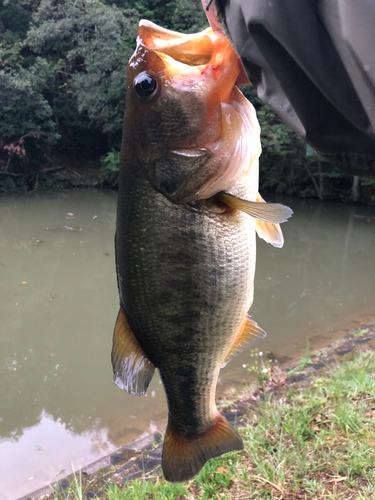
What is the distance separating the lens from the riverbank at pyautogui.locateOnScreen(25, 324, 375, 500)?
232 centimetres

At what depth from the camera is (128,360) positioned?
131 centimetres

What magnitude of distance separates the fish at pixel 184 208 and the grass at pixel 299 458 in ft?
4.94

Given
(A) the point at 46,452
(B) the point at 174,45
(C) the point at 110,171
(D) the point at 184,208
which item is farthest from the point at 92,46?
(D) the point at 184,208

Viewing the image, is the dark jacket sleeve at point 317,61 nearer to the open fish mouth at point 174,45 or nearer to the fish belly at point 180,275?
the open fish mouth at point 174,45

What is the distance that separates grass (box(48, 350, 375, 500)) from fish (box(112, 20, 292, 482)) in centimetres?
151

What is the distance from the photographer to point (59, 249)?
891 cm

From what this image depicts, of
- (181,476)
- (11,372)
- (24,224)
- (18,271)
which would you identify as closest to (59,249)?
(18,271)

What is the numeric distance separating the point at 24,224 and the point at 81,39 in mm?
9457

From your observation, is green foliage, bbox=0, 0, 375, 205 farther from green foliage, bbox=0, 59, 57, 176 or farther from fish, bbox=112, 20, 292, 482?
fish, bbox=112, 20, 292, 482

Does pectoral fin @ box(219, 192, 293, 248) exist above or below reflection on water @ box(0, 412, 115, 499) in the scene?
above

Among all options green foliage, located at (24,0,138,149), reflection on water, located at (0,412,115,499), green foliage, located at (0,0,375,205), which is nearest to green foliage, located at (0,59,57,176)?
green foliage, located at (0,0,375,205)

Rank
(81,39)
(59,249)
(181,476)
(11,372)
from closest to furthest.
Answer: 1. (181,476)
2. (11,372)
3. (59,249)
4. (81,39)

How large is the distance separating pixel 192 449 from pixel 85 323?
179 inches

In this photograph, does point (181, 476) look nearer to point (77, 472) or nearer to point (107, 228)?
point (77, 472)
